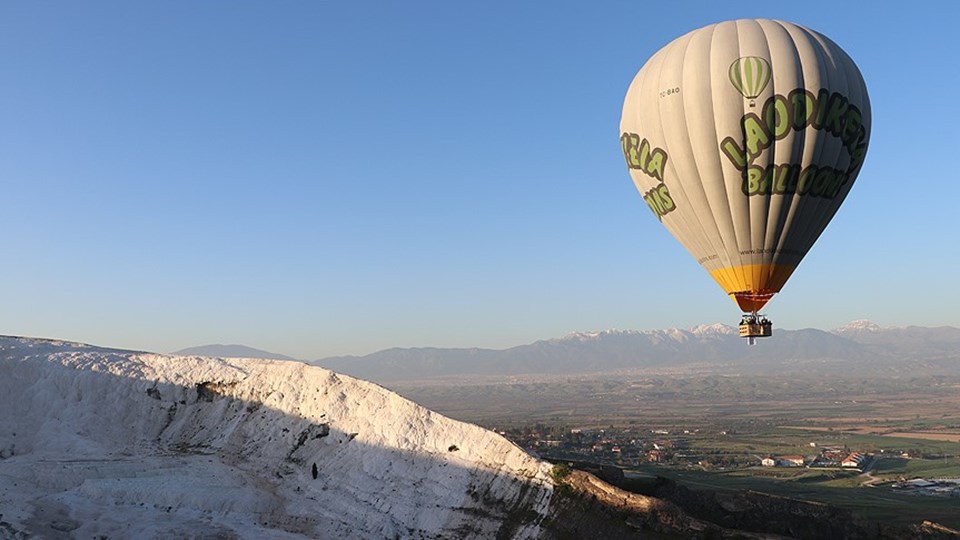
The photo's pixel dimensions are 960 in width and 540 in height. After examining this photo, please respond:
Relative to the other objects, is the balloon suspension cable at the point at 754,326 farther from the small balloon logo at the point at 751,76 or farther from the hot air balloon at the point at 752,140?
the small balloon logo at the point at 751,76

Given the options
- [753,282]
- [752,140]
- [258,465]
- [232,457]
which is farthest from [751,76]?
[232,457]

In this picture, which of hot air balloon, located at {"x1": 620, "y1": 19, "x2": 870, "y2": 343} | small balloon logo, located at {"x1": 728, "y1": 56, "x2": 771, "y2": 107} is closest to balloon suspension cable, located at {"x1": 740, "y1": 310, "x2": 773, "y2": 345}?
hot air balloon, located at {"x1": 620, "y1": 19, "x2": 870, "y2": 343}

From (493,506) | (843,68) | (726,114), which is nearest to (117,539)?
(493,506)

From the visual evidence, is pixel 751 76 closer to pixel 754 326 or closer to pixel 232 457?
pixel 754 326

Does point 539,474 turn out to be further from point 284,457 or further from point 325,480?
point 284,457

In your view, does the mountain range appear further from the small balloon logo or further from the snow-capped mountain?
the small balloon logo
